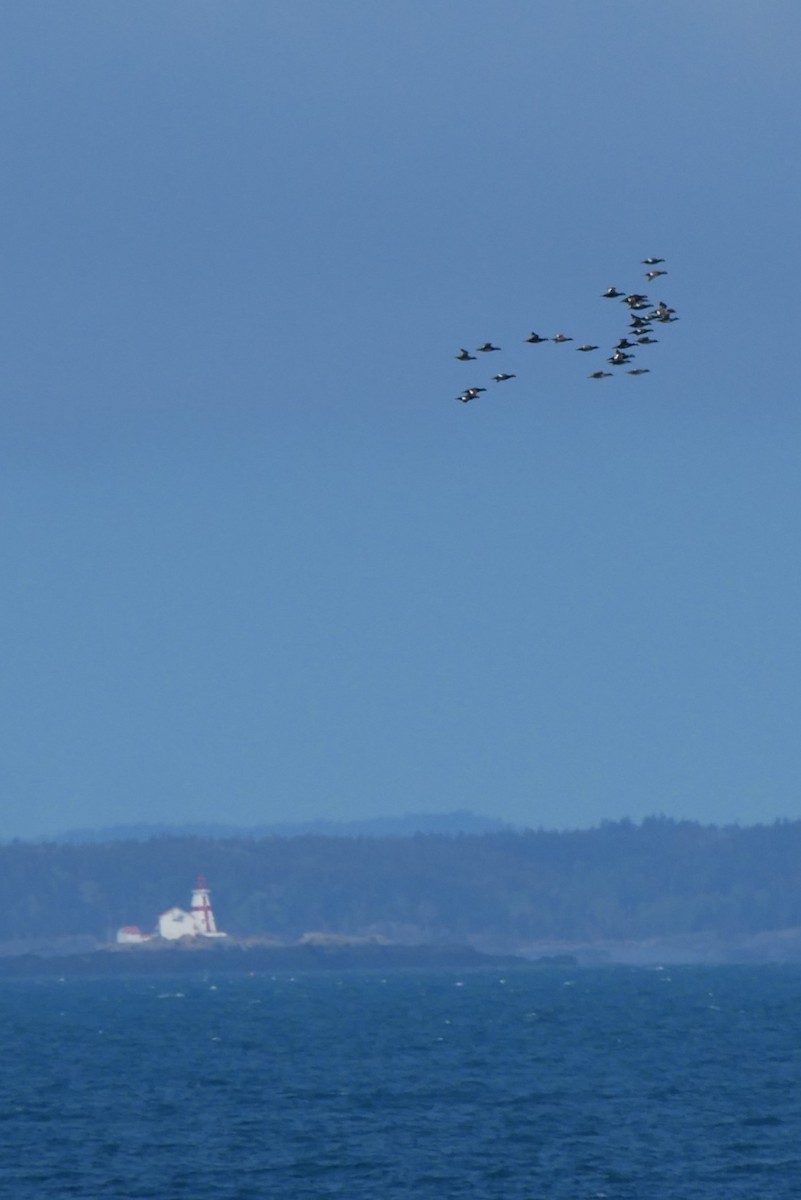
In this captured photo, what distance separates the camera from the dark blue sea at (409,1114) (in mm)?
77375

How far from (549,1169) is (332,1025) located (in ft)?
312

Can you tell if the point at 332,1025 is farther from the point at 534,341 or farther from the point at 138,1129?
the point at 534,341

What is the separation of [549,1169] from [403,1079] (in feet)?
122

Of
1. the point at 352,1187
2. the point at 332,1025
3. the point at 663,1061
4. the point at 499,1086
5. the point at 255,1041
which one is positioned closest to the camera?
the point at 352,1187

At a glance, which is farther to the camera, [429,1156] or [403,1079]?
[403,1079]

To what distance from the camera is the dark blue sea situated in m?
77.4

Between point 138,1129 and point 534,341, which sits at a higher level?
point 534,341

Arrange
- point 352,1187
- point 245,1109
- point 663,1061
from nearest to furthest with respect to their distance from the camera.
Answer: point 352,1187 < point 245,1109 < point 663,1061

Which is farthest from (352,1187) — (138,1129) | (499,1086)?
(499,1086)

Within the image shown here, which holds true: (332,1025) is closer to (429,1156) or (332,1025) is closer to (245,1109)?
(245,1109)

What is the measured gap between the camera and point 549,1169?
7969 centimetres

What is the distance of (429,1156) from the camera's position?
275 ft

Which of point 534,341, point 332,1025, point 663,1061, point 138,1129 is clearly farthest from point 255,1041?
point 534,341

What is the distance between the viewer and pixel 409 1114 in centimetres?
9819
